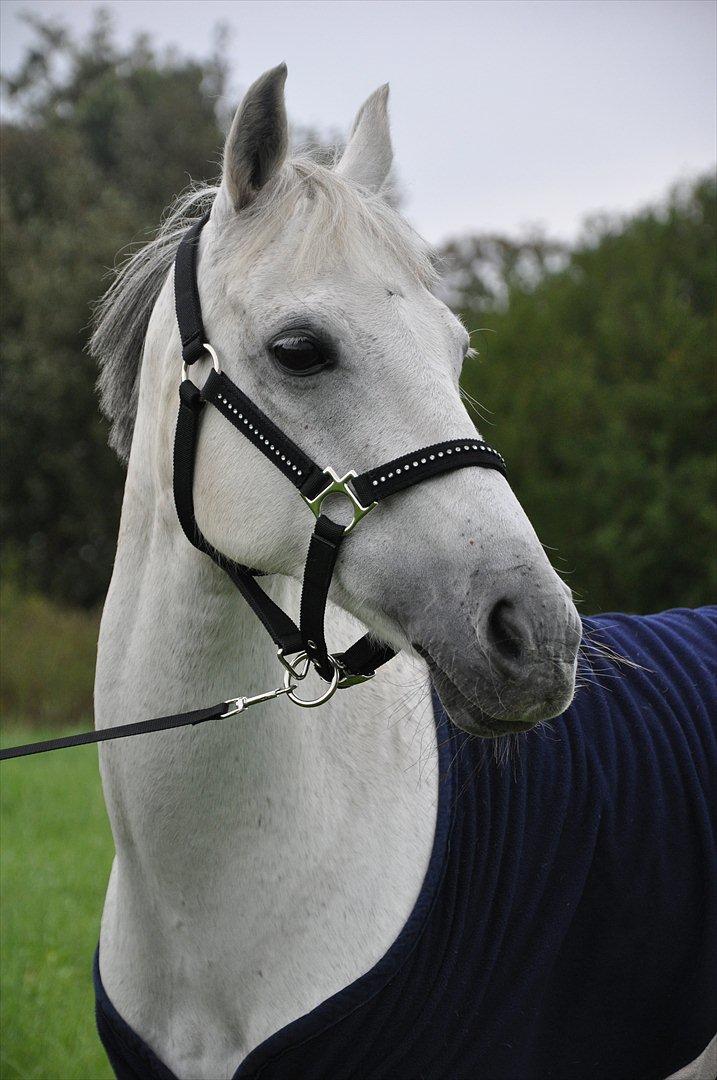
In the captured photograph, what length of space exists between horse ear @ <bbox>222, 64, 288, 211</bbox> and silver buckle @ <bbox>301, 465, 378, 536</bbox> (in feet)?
2.40

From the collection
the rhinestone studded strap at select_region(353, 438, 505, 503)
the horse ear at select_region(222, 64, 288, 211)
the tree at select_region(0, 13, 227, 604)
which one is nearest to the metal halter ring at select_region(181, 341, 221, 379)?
the horse ear at select_region(222, 64, 288, 211)

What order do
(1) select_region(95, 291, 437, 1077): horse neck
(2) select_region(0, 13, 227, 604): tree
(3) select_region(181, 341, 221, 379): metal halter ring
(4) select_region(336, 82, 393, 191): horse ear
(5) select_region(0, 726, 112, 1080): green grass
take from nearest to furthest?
(3) select_region(181, 341, 221, 379): metal halter ring < (1) select_region(95, 291, 437, 1077): horse neck < (4) select_region(336, 82, 393, 191): horse ear < (5) select_region(0, 726, 112, 1080): green grass < (2) select_region(0, 13, 227, 604): tree

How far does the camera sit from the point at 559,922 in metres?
2.52

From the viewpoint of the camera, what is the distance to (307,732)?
8.04 feet

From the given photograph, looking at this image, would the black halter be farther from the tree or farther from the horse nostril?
the tree

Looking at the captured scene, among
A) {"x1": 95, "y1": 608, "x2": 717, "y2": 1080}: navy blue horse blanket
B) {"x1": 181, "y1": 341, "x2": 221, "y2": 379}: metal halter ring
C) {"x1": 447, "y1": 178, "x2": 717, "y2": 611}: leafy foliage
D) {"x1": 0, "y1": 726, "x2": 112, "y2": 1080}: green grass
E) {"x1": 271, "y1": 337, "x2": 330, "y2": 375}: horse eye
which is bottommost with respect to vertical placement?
{"x1": 447, "y1": 178, "x2": 717, "y2": 611}: leafy foliage

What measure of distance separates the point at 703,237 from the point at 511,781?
13811 mm

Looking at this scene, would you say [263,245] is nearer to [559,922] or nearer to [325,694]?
[325,694]

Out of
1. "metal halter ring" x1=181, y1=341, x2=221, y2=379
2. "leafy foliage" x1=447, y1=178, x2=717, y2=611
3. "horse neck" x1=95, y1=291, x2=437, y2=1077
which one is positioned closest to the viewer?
"metal halter ring" x1=181, y1=341, x2=221, y2=379

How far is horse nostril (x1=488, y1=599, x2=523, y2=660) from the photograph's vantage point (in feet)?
6.09

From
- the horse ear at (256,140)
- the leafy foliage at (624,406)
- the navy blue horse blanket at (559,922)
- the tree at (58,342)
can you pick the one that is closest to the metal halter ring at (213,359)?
the horse ear at (256,140)

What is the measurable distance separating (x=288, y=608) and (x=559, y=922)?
1067mm

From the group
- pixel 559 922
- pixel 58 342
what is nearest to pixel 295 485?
pixel 559 922

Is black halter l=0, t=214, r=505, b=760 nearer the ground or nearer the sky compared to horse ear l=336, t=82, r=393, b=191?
nearer the ground
